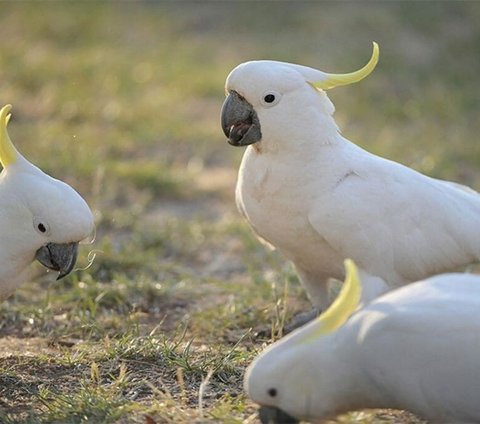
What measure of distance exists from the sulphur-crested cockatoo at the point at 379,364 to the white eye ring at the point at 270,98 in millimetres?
1297

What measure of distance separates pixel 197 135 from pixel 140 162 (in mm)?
728

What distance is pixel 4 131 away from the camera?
399cm

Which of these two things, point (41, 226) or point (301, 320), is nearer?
point (41, 226)

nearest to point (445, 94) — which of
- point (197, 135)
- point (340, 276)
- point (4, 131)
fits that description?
point (197, 135)

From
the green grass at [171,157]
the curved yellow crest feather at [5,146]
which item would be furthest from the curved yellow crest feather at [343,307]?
the curved yellow crest feather at [5,146]

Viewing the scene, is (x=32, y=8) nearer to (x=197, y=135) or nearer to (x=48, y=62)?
(x=48, y=62)

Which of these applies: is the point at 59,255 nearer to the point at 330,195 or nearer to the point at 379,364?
the point at 330,195

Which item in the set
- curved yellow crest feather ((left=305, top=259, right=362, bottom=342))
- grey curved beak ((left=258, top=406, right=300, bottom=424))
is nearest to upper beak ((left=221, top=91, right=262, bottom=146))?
curved yellow crest feather ((left=305, top=259, right=362, bottom=342))

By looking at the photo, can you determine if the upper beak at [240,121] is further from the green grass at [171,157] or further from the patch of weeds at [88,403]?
the patch of weeds at [88,403]

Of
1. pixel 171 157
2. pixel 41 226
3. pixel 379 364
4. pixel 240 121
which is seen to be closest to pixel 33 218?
pixel 41 226

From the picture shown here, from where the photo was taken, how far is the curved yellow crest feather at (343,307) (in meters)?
3.15

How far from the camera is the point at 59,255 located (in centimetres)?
407

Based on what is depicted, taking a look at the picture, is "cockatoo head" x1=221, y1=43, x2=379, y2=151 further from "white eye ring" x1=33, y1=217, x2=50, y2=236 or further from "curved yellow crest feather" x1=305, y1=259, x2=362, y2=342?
"curved yellow crest feather" x1=305, y1=259, x2=362, y2=342

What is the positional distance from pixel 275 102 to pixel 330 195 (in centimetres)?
45
